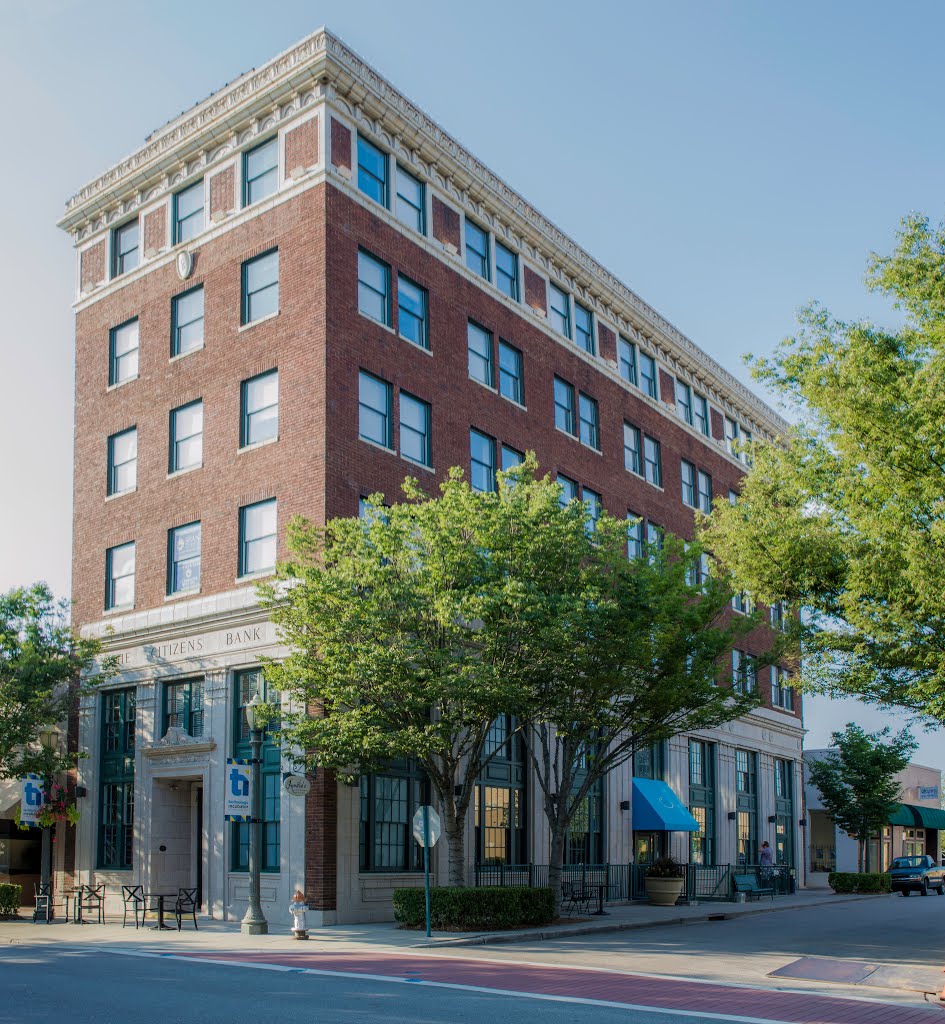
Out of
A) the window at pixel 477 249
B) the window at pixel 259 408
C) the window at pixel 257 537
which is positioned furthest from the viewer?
the window at pixel 477 249

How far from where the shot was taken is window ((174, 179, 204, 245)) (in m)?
32.7

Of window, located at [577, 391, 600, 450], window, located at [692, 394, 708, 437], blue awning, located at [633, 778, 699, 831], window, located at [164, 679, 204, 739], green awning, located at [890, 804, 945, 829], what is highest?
window, located at [692, 394, 708, 437]

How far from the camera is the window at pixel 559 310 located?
127ft

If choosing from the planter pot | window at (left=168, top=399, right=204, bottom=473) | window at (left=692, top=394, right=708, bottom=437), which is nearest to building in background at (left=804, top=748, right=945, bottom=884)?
window at (left=692, top=394, right=708, bottom=437)

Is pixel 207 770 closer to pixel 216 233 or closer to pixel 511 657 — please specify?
pixel 511 657

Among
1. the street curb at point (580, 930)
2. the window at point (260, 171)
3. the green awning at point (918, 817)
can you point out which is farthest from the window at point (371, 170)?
the green awning at point (918, 817)

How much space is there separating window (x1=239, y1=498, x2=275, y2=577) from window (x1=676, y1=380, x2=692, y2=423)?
2239cm

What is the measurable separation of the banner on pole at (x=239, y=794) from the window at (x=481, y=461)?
11.1 metres

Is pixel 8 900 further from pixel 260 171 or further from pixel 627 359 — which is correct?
pixel 627 359

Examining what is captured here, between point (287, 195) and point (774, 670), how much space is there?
34667mm

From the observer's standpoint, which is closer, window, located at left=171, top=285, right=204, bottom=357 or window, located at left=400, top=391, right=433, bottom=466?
window, located at left=400, top=391, right=433, bottom=466

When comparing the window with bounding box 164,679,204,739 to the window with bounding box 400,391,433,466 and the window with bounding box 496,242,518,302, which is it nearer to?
the window with bounding box 400,391,433,466

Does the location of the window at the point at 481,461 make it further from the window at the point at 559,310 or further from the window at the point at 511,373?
the window at the point at 559,310

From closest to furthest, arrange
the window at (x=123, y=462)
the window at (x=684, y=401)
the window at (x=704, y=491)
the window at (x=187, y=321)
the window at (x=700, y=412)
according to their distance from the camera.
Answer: the window at (x=187, y=321) < the window at (x=123, y=462) < the window at (x=684, y=401) < the window at (x=704, y=491) < the window at (x=700, y=412)
